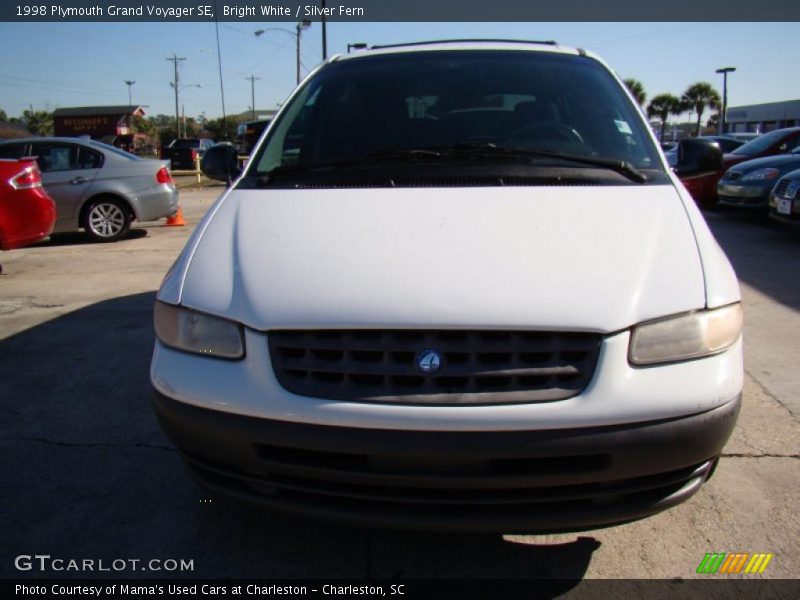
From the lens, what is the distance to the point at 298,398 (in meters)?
1.92

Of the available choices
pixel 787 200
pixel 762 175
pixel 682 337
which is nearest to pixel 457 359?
pixel 682 337

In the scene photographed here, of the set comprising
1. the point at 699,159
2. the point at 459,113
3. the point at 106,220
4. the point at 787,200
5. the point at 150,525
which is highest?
the point at 459,113

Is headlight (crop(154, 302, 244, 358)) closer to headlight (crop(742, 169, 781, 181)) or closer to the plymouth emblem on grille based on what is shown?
the plymouth emblem on grille

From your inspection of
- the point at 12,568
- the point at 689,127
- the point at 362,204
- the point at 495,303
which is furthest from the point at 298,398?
the point at 689,127

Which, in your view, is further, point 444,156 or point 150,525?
point 444,156

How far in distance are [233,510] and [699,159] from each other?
2.89 meters

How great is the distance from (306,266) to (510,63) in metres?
1.90

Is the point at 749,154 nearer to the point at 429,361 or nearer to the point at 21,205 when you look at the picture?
the point at 21,205

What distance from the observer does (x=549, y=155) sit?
2.85 meters

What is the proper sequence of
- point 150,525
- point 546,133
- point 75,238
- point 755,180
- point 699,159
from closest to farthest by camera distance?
point 150,525
point 546,133
point 699,159
point 755,180
point 75,238

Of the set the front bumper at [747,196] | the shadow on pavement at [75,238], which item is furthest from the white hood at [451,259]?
the front bumper at [747,196]

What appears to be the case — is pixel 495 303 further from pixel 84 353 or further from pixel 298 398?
pixel 84 353

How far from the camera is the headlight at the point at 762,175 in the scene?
966 cm

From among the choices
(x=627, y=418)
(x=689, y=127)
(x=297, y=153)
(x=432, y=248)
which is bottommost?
(x=627, y=418)
